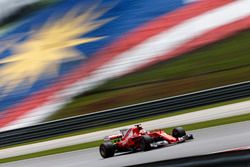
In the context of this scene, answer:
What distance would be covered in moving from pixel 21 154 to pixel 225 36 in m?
8.22

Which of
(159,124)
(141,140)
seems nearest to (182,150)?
(141,140)

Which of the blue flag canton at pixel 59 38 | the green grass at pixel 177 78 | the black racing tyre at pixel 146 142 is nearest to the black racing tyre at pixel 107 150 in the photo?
the black racing tyre at pixel 146 142

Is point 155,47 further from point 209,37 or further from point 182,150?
point 182,150

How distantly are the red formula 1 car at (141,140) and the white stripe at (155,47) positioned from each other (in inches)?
344

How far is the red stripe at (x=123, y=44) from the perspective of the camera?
18016 millimetres

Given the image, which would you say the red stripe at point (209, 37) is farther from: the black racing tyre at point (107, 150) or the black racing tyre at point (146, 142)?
the black racing tyre at point (146, 142)

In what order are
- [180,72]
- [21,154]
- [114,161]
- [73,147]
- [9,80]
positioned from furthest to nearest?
[9,80]
[180,72]
[21,154]
[73,147]
[114,161]

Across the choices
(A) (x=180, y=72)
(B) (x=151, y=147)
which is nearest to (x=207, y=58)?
(A) (x=180, y=72)

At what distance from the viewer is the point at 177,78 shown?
16.4 m

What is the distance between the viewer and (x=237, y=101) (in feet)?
39.8

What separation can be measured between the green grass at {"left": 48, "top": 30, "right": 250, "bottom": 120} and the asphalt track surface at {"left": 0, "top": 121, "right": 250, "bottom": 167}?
6.58 m

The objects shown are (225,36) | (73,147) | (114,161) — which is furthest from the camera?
(225,36)

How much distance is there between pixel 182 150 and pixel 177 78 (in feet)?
29.9

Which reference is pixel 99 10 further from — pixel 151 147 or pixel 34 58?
pixel 151 147
